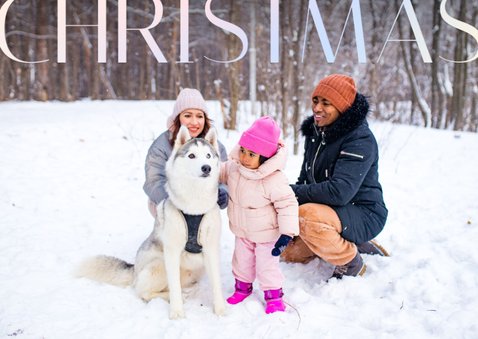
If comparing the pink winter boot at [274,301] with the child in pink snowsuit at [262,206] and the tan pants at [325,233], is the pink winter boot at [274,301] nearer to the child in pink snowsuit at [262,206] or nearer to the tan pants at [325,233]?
the child in pink snowsuit at [262,206]

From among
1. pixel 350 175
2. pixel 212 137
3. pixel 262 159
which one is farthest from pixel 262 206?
pixel 350 175

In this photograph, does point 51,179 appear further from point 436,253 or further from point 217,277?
point 436,253

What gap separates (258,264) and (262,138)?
844 millimetres

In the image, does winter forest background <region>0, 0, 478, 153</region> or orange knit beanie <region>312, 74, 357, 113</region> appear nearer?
orange knit beanie <region>312, 74, 357, 113</region>

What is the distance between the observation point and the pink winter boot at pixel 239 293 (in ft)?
8.43

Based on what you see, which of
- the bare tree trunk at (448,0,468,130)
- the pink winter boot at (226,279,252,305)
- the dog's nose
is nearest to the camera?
the dog's nose

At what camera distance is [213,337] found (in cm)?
218

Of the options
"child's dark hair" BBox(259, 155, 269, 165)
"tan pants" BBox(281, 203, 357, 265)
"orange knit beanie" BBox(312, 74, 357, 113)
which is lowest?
"tan pants" BBox(281, 203, 357, 265)

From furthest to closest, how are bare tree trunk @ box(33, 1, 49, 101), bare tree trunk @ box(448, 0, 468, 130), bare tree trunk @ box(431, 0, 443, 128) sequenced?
bare tree trunk @ box(33, 1, 49, 101)
bare tree trunk @ box(431, 0, 443, 128)
bare tree trunk @ box(448, 0, 468, 130)

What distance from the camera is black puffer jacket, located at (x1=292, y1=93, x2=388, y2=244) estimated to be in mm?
2605

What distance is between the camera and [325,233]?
260cm

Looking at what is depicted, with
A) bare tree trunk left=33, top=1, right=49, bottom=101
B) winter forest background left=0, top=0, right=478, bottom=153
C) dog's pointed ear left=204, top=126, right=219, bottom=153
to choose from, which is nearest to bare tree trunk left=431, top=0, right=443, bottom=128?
winter forest background left=0, top=0, right=478, bottom=153

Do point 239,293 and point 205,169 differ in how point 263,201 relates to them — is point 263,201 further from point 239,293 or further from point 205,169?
point 239,293

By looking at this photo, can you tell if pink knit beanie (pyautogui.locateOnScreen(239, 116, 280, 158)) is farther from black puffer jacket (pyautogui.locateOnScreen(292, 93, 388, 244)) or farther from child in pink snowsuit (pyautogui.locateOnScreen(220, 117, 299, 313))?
black puffer jacket (pyautogui.locateOnScreen(292, 93, 388, 244))
